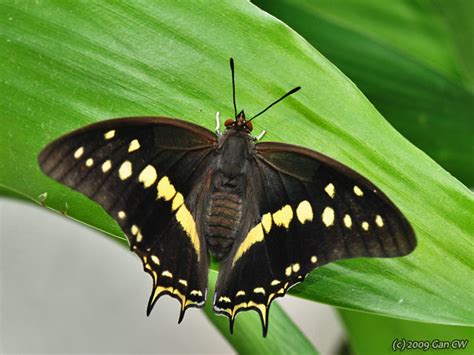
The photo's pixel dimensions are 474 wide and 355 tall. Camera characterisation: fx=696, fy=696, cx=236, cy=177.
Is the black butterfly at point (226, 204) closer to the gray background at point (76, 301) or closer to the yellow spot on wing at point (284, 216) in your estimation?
the yellow spot on wing at point (284, 216)

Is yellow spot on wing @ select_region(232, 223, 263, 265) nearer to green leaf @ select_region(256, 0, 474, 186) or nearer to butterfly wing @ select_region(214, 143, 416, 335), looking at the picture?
butterfly wing @ select_region(214, 143, 416, 335)

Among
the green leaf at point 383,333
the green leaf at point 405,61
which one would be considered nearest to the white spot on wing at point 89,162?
the green leaf at point 405,61

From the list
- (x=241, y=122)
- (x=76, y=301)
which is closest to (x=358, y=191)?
(x=241, y=122)

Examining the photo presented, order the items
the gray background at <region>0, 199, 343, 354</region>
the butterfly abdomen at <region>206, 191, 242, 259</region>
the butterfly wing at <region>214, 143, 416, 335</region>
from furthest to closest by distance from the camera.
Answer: the gray background at <region>0, 199, 343, 354</region>, the butterfly abdomen at <region>206, 191, 242, 259</region>, the butterfly wing at <region>214, 143, 416, 335</region>

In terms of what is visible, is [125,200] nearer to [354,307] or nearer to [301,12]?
[354,307]

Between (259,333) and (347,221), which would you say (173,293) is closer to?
(259,333)

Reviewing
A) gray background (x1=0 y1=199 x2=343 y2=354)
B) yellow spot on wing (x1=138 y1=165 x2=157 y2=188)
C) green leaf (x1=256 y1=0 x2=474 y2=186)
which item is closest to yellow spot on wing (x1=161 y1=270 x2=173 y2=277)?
yellow spot on wing (x1=138 y1=165 x2=157 y2=188)
